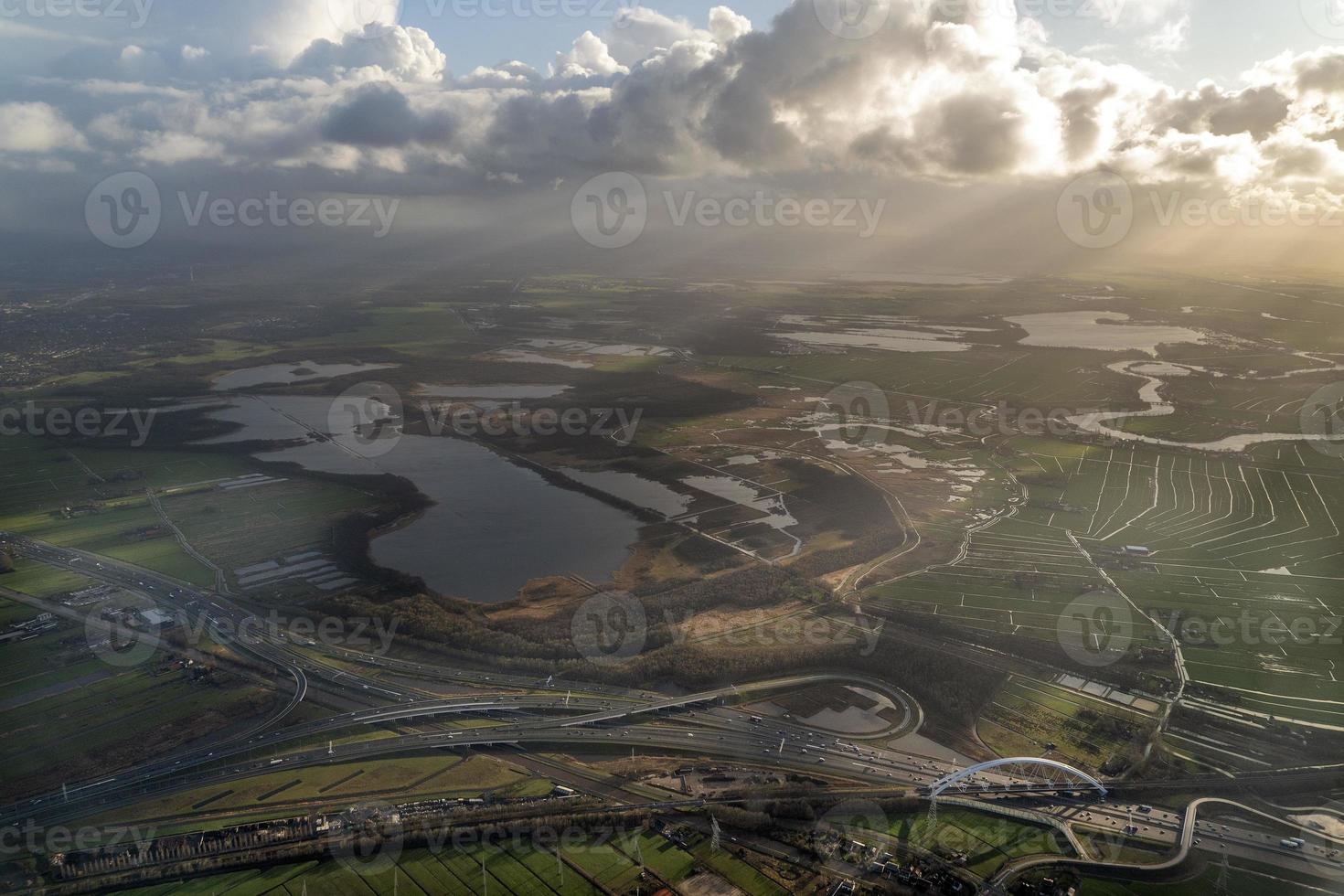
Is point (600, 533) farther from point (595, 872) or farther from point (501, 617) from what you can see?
point (595, 872)

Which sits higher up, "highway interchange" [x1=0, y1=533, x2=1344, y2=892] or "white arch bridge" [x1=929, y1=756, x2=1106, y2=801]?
"white arch bridge" [x1=929, y1=756, x2=1106, y2=801]

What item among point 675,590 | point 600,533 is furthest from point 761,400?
point 675,590

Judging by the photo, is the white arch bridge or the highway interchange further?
the white arch bridge

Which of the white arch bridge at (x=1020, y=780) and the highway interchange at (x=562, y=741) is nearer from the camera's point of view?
the highway interchange at (x=562, y=741)

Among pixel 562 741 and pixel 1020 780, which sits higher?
pixel 1020 780
